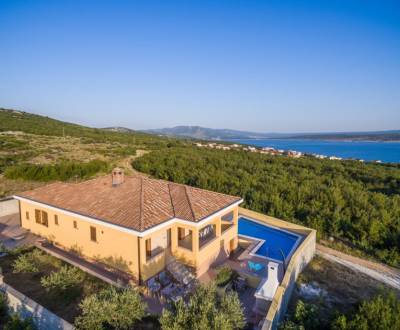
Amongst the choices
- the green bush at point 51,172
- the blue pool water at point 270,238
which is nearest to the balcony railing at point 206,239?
the blue pool water at point 270,238

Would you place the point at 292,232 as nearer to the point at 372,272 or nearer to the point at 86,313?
the point at 372,272

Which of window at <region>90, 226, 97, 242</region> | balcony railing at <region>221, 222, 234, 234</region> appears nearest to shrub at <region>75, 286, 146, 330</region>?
window at <region>90, 226, 97, 242</region>

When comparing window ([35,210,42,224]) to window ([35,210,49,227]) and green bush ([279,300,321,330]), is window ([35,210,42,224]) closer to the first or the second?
window ([35,210,49,227])

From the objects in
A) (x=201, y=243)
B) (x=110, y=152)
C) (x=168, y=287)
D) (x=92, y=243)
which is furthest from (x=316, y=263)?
(x=110, y=152)

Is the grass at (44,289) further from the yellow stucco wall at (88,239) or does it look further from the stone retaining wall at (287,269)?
the stone retaining wall at (287,269)

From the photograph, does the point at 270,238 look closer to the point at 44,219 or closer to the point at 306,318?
the point at 306,318

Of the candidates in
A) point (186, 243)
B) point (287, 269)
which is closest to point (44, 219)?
point (186, 243)

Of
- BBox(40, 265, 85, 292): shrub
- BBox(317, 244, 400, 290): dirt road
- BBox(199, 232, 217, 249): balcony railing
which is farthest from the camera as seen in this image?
BBox(317, 244, 400, 290): dirt road
